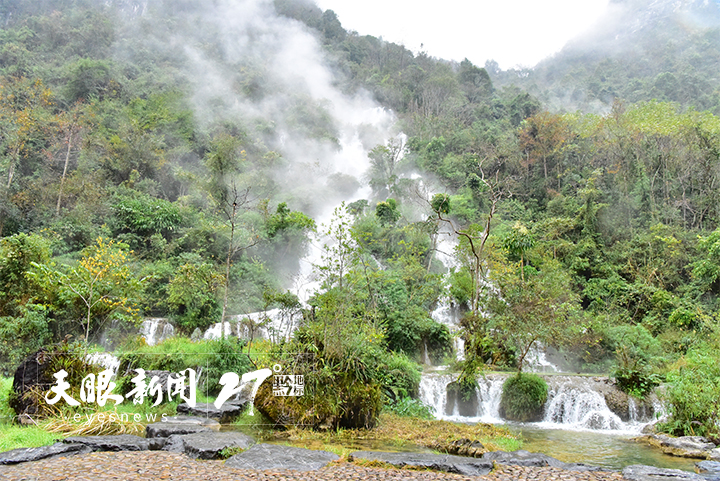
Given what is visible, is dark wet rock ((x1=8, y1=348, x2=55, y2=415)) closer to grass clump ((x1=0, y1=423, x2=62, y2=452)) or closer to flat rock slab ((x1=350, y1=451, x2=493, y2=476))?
grass clump ((x1=0, y1=423, x2=62, y2=452))

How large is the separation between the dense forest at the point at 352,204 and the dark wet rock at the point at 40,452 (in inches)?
122

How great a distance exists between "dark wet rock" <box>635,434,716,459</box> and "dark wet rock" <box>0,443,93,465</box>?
8721 millimetres

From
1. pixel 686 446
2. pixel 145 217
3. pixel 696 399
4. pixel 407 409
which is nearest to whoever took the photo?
pixel 686 446

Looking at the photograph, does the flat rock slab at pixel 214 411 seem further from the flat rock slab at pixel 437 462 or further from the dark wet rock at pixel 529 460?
the dark wet rock at pixel 529 460

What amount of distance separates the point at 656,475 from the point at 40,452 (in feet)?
22.1

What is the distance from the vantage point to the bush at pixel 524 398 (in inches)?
428

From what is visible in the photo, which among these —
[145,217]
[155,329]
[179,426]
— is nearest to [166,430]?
[179,426]

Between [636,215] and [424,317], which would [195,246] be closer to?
[424,317]

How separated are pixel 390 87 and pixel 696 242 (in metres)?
35.4

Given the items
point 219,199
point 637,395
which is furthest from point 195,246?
point 637,395

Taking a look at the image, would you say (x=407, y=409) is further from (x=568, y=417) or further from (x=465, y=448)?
(x=568, y=417)

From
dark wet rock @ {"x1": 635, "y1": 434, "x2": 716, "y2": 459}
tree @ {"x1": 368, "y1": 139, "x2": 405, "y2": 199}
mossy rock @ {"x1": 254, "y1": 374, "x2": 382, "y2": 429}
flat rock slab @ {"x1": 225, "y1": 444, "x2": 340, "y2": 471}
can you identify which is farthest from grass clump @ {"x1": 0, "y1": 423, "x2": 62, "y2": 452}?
tree @ {"x1": 368, "y1": 139, "x2": 405, "y2": 199}

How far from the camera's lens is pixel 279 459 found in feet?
15.3

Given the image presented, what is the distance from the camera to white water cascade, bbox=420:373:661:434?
414 inches
